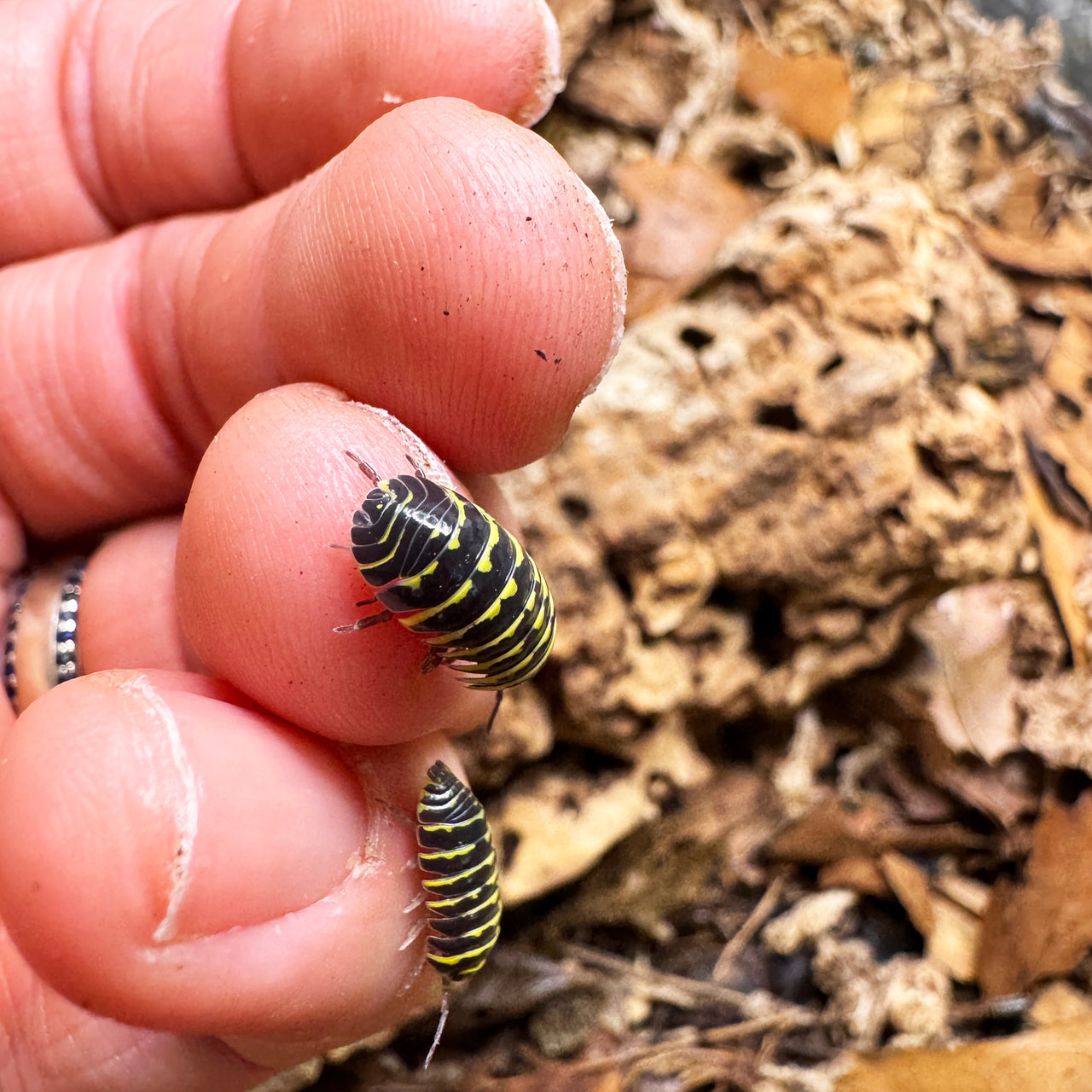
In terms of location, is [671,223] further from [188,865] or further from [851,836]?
[188,865]

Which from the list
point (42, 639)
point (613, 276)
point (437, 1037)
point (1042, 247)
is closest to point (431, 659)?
point (613, 276)

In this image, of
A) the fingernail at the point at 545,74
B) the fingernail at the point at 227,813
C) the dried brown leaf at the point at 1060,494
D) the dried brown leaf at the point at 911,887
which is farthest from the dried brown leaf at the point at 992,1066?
the fingernail at the point at 545,74

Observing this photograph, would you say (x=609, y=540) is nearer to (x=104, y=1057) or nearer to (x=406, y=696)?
(x=406, y=696)

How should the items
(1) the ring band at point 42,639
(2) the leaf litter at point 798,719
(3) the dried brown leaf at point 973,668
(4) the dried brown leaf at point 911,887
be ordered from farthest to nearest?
(3) the dried brown leaf at point 973,668 < (4) the dried brown leaf at point 911,887 < (2) the leaf litter at point 798,719 < (1) the ring band at point 42,639

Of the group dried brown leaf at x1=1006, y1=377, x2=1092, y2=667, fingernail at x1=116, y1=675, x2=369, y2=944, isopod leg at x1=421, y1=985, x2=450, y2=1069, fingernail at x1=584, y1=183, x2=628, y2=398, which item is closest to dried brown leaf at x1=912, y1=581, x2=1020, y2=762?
dried brown leaf at x1=1006, y1=377, x2=1092, y2=667

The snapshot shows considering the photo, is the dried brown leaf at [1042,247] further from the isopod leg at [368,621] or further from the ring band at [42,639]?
the ring band at [42,639]

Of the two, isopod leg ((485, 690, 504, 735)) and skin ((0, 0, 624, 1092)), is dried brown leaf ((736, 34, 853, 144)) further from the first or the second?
isopod leg ((485, 690, 504, 735))
